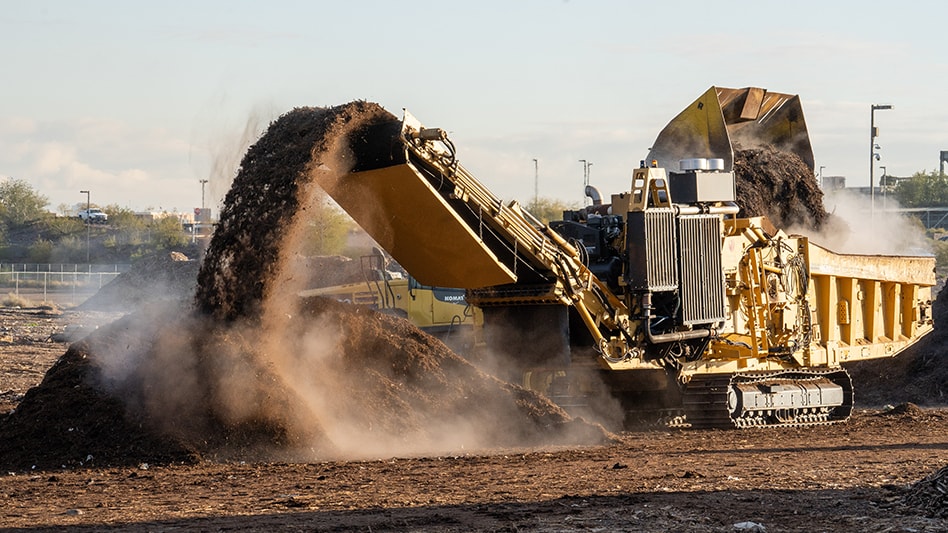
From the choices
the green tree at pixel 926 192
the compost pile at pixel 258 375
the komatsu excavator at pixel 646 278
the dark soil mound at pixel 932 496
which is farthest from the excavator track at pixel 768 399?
the green tree at pixel 926 192

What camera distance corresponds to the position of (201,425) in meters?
11.9

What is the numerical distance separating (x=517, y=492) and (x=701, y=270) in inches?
254

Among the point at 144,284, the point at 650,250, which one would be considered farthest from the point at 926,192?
the point at 650,250

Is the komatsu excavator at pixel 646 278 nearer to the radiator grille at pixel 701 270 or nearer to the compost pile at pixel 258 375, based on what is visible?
the radiator grille at pixel 701 270

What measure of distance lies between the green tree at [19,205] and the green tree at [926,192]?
6406cm

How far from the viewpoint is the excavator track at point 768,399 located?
15984 mm

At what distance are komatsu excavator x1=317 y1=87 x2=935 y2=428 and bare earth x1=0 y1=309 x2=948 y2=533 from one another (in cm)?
172

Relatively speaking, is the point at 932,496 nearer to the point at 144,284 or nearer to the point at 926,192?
the point at 144,284

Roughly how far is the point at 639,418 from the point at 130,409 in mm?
7111

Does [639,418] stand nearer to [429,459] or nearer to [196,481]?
[429,459]

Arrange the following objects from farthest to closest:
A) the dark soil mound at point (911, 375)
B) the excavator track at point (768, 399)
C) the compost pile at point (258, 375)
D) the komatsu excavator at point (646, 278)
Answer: the dark soil mound at point (911, 375), the excavator track at point (768, 399), the komatsu excavator at point (646, 278), the compost pile at point (258, 375)

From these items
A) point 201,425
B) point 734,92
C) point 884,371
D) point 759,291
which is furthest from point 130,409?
point 884,371

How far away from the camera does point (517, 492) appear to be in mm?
9906

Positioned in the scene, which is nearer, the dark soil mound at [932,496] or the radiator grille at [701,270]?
the dark soil mound at [932,496]
